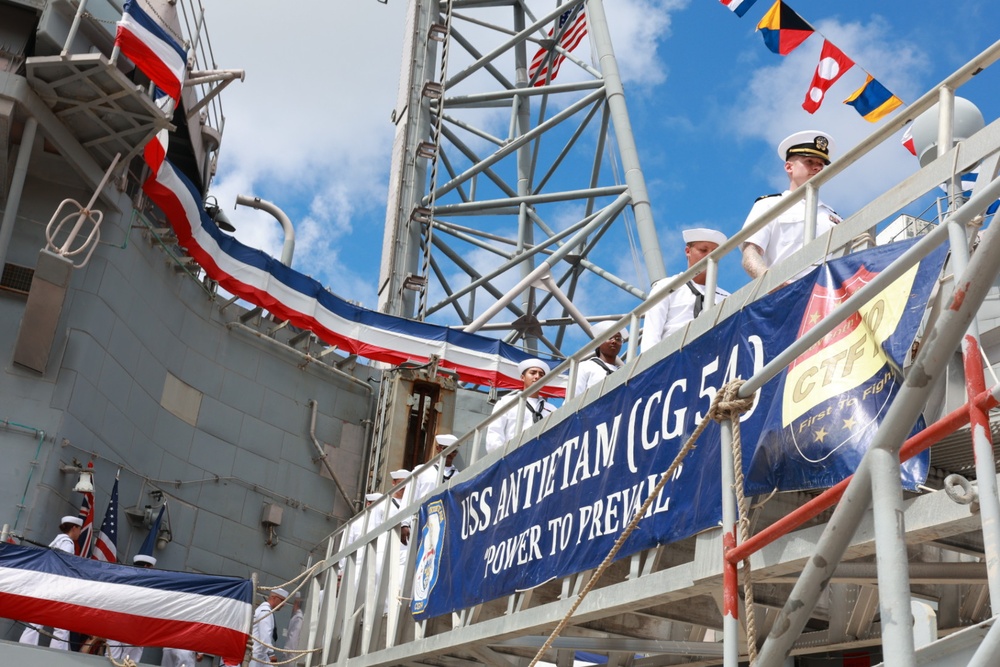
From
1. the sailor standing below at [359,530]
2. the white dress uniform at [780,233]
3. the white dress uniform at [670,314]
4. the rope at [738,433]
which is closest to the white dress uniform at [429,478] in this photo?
the sailor standing below at [359,530]

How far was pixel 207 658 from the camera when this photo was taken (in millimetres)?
15898

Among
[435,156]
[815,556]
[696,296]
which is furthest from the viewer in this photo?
[435,156]

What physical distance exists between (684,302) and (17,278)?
10660mm

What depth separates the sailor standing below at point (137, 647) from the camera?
1245 centimetres

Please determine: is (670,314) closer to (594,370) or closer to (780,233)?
(780,233)

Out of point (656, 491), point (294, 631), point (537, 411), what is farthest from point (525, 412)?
point (294, 631)

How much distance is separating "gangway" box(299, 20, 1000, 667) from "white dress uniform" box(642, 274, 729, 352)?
0.73 feet

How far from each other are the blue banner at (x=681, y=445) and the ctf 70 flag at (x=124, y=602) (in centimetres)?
298

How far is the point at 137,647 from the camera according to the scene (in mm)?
12516

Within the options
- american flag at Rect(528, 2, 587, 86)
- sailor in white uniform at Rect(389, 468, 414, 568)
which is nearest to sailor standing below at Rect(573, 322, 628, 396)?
sailor in white uniform at Rect(389, 468, 414, 568)

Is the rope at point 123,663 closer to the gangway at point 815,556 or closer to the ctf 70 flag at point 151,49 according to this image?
the gangway at point 815,556

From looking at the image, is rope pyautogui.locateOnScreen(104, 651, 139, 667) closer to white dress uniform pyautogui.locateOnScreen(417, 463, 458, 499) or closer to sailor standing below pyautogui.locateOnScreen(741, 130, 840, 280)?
white dress uniform pyautogui.locateOnScreen(417, 463, 458, 499)

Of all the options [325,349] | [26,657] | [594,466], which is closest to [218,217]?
[325,349]

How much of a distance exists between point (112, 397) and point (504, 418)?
701 centimetres
